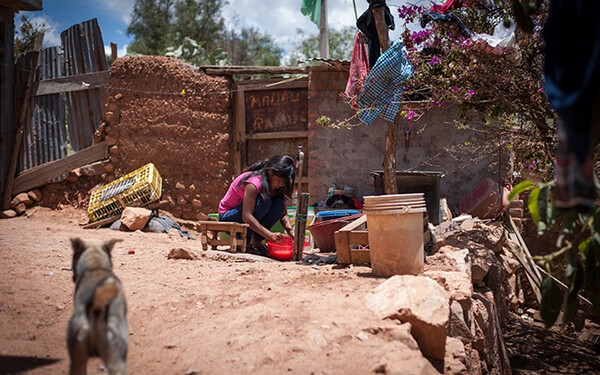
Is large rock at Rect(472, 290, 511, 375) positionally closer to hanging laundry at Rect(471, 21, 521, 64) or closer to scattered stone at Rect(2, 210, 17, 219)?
hanging laundry at Rect(471, 21, 521, 64)

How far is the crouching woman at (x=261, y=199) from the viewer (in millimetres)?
5859

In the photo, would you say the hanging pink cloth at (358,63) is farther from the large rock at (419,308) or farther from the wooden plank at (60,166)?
the wooden plank at (60,166)

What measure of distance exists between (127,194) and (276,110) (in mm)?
2925

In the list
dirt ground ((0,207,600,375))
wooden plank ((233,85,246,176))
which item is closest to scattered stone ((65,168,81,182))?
wooden plank ((233,85,246,176))

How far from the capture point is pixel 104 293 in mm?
2107

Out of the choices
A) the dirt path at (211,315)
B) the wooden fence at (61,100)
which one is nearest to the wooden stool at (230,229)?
the dirt path at (211,315)

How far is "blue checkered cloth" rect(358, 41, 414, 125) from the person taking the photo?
6.31m

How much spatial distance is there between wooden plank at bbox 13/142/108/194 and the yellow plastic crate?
1.03 metres

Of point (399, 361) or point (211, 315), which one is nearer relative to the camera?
point (399, 361)

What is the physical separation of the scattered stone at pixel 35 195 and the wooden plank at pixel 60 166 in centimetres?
9

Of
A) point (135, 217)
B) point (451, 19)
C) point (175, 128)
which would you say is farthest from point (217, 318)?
point (175, 128)

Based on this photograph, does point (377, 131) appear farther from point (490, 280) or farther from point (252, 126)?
point (490, 280)

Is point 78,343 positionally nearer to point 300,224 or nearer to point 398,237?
point 398,237

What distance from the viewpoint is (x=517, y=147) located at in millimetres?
6141
